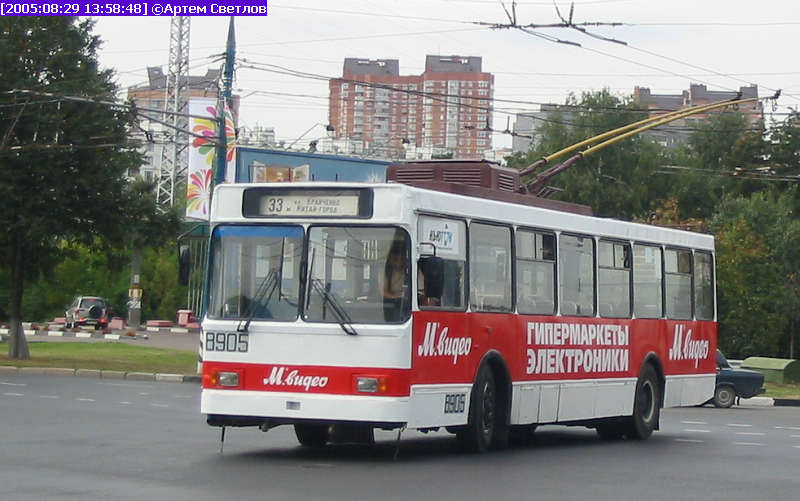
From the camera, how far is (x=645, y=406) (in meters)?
19.8

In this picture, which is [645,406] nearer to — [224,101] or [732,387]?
[732,387]

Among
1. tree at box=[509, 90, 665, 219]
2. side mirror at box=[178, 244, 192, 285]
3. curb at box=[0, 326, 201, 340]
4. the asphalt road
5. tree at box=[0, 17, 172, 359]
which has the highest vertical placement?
tree at box=[509, 90, 665, 219]

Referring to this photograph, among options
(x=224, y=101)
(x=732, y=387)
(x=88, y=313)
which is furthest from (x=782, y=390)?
(x=88, y=313)

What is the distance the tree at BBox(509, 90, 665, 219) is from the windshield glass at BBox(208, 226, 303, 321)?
74.3m

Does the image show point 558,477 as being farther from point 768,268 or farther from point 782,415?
point 768,268

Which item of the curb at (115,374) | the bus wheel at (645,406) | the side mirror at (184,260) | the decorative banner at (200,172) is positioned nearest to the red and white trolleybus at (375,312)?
the side mirror at (184,260)

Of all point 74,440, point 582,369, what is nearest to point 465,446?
Answer: point 582,369

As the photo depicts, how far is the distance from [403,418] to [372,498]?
2747mm

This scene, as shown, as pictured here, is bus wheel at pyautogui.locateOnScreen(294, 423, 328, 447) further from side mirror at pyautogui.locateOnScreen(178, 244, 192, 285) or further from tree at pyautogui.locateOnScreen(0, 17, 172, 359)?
tree at pyautogui.locateOnScreen(0, 17, 172, 359)

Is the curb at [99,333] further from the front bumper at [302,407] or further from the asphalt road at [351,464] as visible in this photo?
the front bumper at [302,407]

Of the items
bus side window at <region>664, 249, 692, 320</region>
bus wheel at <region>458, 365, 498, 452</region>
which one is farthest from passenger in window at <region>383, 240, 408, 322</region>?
bus side window at <region>664, 249, 692, 320</region>

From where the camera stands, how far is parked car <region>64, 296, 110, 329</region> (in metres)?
73.0

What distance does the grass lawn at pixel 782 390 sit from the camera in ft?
129

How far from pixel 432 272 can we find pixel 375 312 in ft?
2.21
